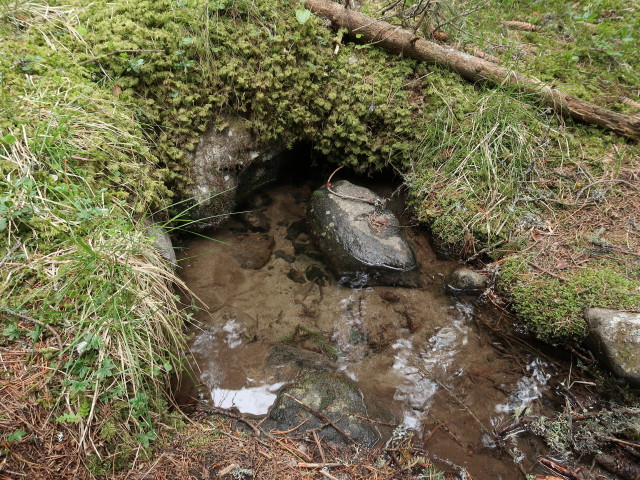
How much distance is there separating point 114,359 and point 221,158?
243cm

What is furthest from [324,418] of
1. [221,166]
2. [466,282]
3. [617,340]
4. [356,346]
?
[221,166]

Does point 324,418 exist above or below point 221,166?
below

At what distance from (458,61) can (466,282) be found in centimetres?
260

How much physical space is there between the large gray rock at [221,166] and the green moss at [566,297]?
3034 mm

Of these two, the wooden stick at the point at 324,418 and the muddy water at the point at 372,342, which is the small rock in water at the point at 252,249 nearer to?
the muddy water at the point at 372,342

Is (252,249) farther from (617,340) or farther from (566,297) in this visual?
(617,340)

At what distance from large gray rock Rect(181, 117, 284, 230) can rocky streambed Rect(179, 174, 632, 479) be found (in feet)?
0.76

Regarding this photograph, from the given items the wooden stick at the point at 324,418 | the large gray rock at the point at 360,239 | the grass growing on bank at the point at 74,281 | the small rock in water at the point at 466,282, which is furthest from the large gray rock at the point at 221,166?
the small rock in water at the point at 466,282

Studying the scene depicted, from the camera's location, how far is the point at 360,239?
404 centimetres

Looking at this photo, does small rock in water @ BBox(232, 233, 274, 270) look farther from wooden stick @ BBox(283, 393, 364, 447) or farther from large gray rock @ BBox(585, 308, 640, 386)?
large gray rock @ BBox(585, 308, 640, 386)

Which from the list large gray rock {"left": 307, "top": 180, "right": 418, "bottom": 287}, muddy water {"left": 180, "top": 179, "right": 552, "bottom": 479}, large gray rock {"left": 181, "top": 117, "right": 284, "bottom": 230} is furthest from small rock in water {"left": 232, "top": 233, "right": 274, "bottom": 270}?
large gray rock {"left": 307, "top": 180, "right": 418, "bottom": 287}

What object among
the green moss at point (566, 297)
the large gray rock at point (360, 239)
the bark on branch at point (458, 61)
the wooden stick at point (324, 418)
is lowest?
the wooden stick at point (324, 418)

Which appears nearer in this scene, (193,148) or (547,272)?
(547,272)

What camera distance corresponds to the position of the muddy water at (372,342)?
2875 millimetres
